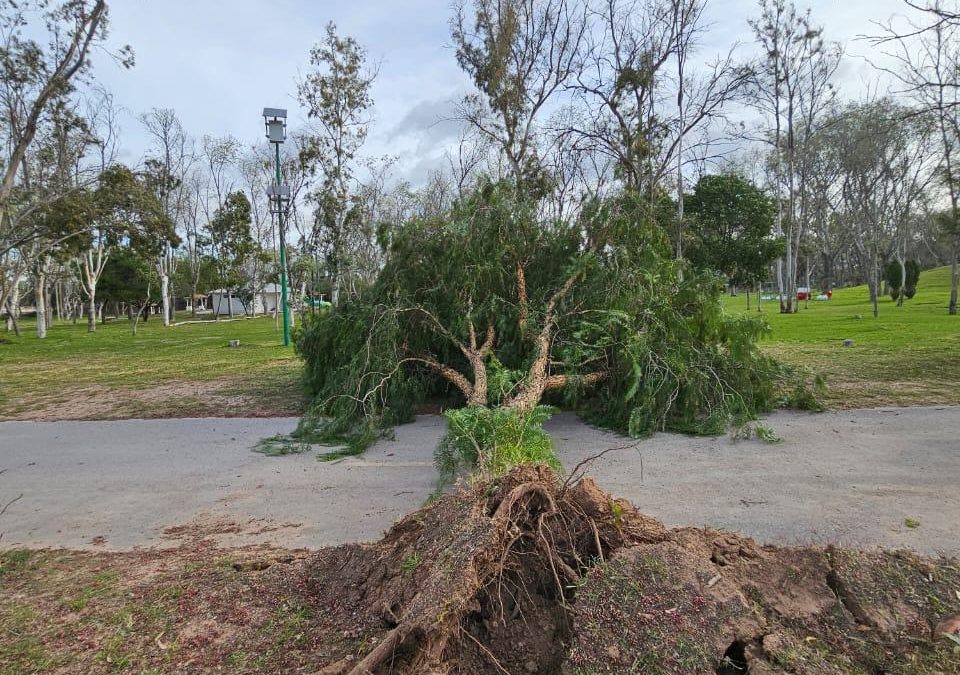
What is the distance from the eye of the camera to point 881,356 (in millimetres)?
11383

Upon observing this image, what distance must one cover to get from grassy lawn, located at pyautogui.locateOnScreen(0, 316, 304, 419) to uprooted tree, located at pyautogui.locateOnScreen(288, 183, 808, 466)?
6.12 ft

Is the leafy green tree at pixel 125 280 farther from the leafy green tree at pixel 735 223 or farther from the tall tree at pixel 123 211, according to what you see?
the leafy green tree at pixel 735 223

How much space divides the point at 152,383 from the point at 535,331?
8862mm

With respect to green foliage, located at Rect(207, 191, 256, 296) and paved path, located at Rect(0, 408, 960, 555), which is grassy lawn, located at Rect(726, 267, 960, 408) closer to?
paved path, located at Rect(0, 408, 960, 555)

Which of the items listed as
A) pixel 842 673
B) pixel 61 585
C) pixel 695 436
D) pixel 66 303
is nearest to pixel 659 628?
pixel 842 673

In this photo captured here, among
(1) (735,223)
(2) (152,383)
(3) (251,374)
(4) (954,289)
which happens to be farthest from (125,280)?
(4) (954,289)

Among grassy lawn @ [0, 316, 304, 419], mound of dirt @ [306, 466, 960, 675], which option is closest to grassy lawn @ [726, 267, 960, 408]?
mound of dirt @ [306, 466, 960, 675]

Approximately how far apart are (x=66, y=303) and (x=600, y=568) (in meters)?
73.6

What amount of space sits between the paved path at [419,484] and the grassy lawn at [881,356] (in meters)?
1.11

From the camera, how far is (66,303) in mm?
61062

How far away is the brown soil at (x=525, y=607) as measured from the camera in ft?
7.04

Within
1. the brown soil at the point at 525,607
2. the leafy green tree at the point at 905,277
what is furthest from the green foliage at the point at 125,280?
the leafy green tree at the point at 905,277

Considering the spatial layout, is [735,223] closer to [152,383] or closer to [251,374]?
[251,374]

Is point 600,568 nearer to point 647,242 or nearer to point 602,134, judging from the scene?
point 647,242
